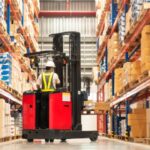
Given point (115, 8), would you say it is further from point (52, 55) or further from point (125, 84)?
point (52, 55)

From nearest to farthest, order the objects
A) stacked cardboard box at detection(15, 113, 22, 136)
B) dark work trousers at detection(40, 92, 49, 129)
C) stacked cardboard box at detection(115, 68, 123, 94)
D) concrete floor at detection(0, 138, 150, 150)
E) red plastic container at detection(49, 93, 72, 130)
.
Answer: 1. concrete floor at detection(0, 138, 150, 150)
2. red plastic container at detection(49, 93, 72, 130)
3. dark work trousers at detection(40, 92, 49, 129)
4. stacked cardboard box at detection(115, 68, 123, 94)
5. stacked cardboard box at detection(15, 113, 22, 136)

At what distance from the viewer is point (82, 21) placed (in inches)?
839

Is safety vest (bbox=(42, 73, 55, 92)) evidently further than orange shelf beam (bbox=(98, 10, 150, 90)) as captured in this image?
Yes

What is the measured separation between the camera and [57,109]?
7.84m

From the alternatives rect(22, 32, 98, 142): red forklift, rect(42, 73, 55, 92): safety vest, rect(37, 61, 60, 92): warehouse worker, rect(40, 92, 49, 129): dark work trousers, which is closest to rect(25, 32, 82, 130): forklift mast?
rect(22, 32, 98, 142): red forklift

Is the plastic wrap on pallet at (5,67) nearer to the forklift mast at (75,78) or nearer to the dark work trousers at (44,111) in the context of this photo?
the forklift mast at (75,78)

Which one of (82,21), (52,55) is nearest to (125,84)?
(52,55)

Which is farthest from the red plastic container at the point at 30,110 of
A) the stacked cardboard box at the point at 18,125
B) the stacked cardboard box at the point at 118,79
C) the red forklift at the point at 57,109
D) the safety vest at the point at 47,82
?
the stacked cardboard box at the point at 118,79

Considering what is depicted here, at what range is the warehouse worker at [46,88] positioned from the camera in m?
7.85

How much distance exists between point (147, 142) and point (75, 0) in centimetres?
1514

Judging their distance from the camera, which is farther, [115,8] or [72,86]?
[115,8]

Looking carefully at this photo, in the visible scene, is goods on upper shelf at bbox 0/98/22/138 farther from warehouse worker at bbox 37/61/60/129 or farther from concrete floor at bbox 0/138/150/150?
concrete floor at bbox 0/138/150/150

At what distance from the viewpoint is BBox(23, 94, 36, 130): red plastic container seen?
803 centimetres

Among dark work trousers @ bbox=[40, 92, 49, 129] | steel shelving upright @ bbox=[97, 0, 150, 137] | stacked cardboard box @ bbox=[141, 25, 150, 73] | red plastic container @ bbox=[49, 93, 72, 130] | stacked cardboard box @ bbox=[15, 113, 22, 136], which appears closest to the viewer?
stacked cardboard box @ bbox=[141, 25, 150, 73]
